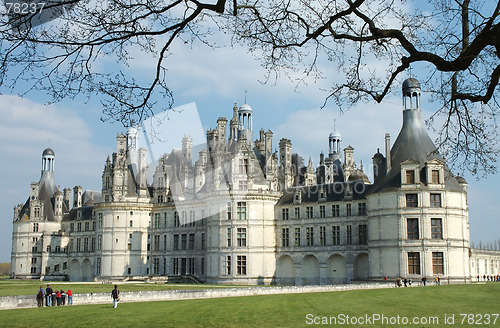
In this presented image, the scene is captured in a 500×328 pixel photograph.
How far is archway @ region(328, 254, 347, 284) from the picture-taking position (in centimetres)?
5071

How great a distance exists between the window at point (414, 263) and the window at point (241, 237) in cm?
1577

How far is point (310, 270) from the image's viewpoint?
53125 millimetres

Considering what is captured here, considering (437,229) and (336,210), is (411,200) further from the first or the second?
(336,210)

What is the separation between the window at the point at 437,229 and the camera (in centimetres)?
4319

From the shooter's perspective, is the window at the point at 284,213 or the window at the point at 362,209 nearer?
the window at the point at 362,209

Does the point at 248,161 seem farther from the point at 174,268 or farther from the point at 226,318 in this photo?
the point at 226,318

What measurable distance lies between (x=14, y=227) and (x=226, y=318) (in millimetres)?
69228

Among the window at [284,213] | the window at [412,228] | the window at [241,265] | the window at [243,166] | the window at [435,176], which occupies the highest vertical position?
the window at [243,166]

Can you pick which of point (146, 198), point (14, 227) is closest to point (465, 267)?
point (146, 198)

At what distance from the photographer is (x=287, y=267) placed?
5469cm

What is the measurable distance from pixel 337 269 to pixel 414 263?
374 inches

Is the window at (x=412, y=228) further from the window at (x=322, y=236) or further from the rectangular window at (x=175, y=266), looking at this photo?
the rectangular window at (x=175, y=266)

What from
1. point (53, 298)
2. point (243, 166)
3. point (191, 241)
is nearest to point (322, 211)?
point (243, 166)

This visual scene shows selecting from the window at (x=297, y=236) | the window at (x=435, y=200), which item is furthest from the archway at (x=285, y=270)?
the window at (x=435, y=200)
